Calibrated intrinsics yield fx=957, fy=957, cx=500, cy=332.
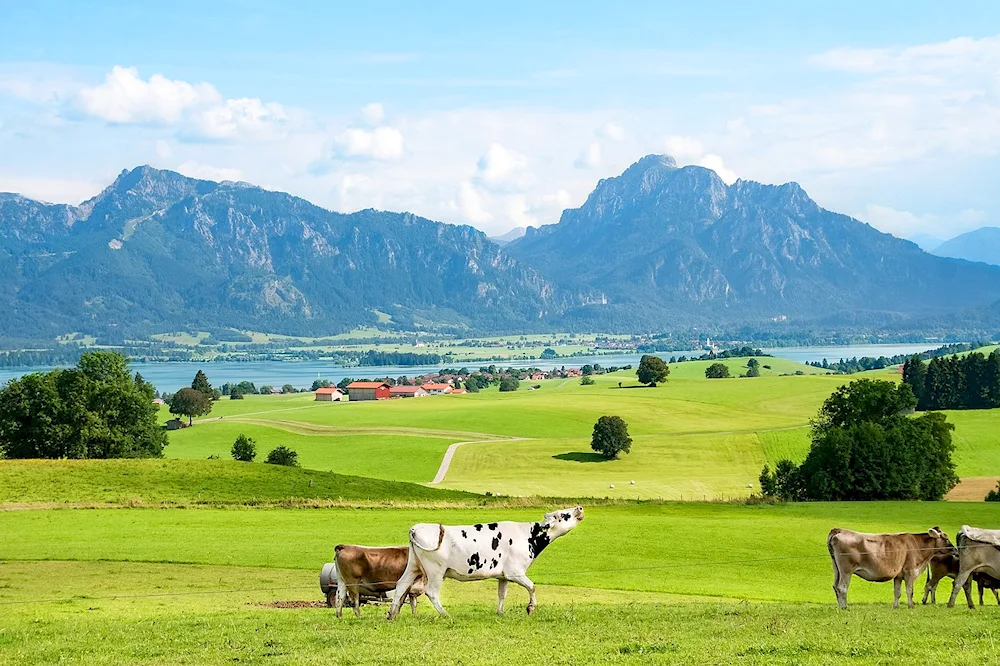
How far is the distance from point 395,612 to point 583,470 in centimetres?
6833

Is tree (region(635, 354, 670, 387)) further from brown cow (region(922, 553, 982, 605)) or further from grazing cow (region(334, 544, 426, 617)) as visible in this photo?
grazing cow (region(334, 544, 426, 617))

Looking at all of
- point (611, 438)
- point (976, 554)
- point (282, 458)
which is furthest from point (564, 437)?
point (976, 554)

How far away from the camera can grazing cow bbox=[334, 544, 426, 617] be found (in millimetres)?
18484

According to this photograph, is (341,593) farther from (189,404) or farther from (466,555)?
(189,404)

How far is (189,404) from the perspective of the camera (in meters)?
119

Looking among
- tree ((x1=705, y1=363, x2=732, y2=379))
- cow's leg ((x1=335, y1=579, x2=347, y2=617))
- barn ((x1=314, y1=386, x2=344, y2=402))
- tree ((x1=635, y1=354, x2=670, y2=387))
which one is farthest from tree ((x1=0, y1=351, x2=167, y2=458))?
tree ((x1=705, y1=363, x2=732, y2=379))

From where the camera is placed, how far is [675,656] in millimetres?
13773

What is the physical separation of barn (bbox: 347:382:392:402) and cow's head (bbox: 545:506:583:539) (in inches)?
5962

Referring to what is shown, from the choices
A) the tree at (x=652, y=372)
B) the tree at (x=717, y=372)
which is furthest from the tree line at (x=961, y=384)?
the tree at (x=717, y=372)

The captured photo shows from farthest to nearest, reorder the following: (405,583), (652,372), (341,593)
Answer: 1. (652,372)
2. (341,593)
3. (405,583)

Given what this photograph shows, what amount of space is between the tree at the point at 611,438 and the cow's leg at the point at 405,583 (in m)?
74.3

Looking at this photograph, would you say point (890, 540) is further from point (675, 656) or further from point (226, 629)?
point (226, 629)

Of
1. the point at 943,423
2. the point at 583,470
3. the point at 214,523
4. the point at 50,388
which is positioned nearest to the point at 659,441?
the point at 583,470

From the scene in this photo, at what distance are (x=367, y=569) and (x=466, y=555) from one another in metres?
2.42
